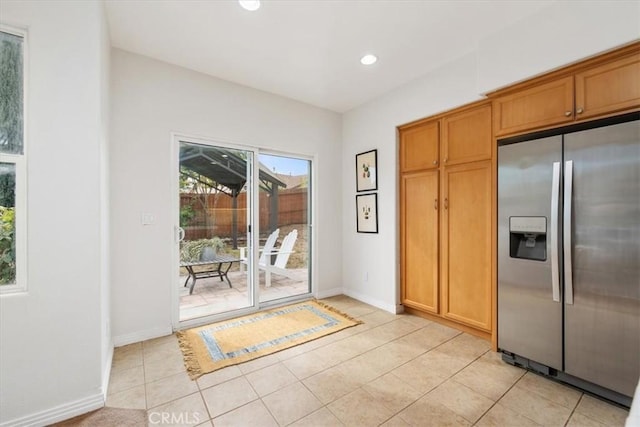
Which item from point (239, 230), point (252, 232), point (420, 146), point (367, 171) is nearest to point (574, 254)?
point (420, 146)

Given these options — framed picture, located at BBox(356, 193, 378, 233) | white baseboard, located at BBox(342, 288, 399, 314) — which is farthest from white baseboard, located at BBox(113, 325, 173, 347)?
framed picture, located at BBox(356, 193, 378, 233)

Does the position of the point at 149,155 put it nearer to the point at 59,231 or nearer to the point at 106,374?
the point at 59,231

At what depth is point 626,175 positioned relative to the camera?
1.67m

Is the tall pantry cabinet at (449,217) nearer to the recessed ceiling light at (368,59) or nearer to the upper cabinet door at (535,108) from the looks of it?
the upper cabinet door at (535,108)

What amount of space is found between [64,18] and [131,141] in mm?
1083

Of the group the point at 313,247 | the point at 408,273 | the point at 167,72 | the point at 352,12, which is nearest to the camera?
the point at 352,12

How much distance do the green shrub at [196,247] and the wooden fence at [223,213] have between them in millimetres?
59

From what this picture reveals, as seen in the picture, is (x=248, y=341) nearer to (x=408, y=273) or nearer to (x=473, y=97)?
(x=408, y=273)

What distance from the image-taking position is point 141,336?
2.59m

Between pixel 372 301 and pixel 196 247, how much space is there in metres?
2.31

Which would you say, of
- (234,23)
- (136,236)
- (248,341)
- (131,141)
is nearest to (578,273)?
(248,341)

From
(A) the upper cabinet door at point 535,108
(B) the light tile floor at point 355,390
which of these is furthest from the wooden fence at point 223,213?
(A) the upper cabinet door at point 535,108

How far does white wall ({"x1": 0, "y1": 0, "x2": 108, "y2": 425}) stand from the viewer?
1527mm

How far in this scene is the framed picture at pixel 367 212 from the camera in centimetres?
358
